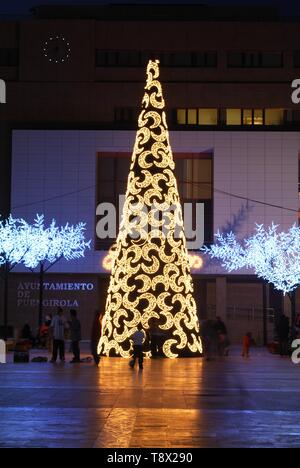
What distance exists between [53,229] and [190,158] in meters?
11.7

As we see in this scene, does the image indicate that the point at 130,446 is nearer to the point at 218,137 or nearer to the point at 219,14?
the point at 218,137

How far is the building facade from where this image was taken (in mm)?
57906

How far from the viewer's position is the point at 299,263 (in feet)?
168

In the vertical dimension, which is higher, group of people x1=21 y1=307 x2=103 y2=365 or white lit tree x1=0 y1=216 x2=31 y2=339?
white lit tree x1=0 y1=216 x2=31 y2=339

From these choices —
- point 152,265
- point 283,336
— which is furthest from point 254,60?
point 152,265

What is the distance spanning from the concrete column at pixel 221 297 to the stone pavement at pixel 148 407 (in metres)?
30.5

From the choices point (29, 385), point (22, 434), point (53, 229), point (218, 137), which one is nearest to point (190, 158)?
point (218, 137)

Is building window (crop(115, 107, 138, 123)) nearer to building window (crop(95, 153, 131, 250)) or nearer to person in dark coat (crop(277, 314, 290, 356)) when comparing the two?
building window (crop(95, 153, 131, 250))

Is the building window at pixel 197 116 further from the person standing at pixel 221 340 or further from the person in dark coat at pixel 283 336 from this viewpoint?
the person in dark coat at pixel 283 336

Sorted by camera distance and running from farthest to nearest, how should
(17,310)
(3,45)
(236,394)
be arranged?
(3,45) → (17,310) → (236,394)

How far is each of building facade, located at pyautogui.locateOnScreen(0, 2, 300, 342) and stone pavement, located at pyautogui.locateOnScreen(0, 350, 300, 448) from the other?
31595 mm

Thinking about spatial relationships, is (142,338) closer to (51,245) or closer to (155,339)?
(155,339)

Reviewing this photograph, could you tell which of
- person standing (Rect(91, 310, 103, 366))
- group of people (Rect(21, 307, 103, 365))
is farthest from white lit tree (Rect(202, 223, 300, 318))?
person standing (Rect(91, 310, 103, 366))

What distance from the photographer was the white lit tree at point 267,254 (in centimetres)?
4966
